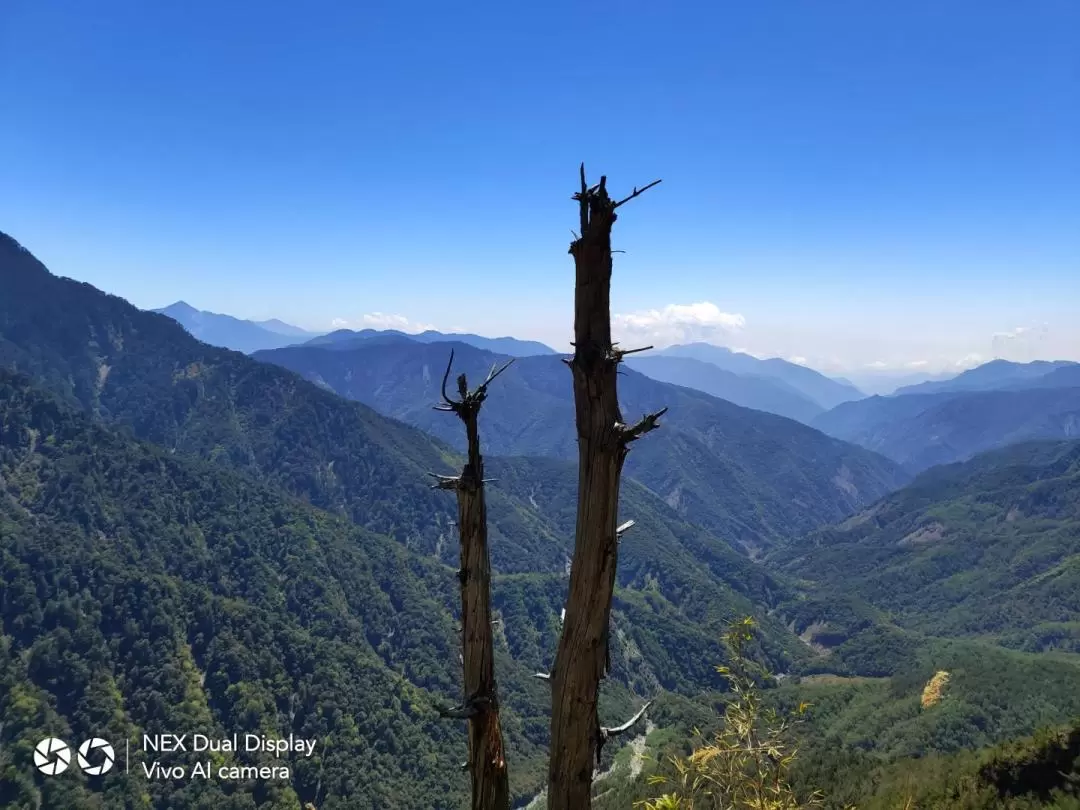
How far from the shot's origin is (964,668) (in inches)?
6491

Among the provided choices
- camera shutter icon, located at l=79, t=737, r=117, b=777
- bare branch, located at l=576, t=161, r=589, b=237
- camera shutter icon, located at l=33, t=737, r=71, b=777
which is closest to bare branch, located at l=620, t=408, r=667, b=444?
bare branch, located at l=576, t=161, r=589, b=237

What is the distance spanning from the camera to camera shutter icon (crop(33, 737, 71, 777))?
105875 millimetres

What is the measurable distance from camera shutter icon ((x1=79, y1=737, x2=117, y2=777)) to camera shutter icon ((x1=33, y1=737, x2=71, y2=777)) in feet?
7.66

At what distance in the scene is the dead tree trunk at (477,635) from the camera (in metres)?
7.57

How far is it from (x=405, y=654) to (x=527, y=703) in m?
41.0

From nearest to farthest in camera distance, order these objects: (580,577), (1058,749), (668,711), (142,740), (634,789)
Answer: (580,577)
(1058,749)
(634,789)
(142,740)
(668,711)

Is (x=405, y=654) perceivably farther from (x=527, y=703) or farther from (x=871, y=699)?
(x=871, y=699)

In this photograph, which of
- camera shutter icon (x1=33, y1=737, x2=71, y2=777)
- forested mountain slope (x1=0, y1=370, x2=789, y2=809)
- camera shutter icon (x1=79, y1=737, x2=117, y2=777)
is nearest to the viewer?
camera shutter icon (x1=33, y1=737, x2=71, y2=777)

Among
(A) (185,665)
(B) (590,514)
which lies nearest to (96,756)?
(A) (185,665)

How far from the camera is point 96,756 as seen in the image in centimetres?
11412

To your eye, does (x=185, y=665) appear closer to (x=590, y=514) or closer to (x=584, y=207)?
(x=590, y=514)

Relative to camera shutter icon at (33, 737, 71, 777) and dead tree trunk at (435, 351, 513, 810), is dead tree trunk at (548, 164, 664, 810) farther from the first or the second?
camera shutter icon at (33, 737, 71, 777)

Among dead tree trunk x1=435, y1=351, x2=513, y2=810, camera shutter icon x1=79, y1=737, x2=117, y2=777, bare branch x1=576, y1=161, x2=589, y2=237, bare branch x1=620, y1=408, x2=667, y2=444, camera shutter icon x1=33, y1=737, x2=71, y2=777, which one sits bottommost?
camera shutter icon x1=79, y1=737, x2=117, y2=777

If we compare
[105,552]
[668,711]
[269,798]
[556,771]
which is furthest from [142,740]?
[556,771]
